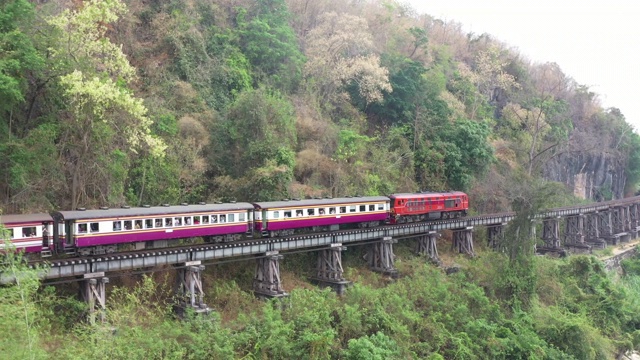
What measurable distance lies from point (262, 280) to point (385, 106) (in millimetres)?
28636

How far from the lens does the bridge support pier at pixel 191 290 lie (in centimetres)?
2550

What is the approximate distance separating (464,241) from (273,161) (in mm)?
17320

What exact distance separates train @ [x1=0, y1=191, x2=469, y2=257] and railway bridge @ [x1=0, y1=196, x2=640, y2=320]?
106 centimetres

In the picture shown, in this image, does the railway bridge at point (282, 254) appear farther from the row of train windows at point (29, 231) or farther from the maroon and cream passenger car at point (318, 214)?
the row of train windows at point (29, 231)

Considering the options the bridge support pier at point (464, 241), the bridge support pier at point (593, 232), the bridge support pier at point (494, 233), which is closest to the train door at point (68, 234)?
the bridge support pier at point (464, 241)

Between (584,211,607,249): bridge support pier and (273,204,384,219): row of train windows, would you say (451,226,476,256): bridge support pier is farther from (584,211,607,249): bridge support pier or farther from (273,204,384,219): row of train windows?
(584,211,607,249): bridge support pier

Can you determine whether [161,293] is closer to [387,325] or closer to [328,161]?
[387,325]

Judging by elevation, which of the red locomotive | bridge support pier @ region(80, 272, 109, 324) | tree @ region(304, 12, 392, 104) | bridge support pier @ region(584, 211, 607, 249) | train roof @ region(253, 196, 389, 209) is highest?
tree @ region(304, 12, 392, 104)

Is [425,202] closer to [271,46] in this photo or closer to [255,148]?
[255,148]

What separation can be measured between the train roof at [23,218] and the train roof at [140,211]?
0.69 meters

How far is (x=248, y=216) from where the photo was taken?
30047 mm

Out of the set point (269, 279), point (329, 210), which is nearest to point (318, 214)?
point (329, 210)

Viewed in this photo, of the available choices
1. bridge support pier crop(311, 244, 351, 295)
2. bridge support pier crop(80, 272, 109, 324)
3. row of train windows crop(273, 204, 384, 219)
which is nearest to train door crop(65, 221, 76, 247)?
bridge support pier crop(80, 272, 109, 324)

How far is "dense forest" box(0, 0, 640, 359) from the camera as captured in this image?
80.1 feet
